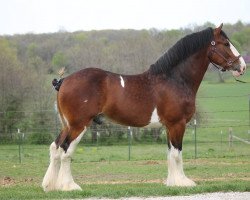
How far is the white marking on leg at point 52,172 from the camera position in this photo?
931cm

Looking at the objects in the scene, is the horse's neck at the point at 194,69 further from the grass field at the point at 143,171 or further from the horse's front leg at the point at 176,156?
the grass field at the point at 143,171

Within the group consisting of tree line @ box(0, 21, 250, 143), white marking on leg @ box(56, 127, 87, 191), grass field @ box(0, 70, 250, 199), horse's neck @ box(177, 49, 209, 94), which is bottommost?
grass field @ box(0, 70, 250, 199)

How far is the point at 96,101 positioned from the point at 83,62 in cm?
3773

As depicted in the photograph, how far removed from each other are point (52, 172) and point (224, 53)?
4.19 meters

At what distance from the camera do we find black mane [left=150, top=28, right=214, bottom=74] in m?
10.0

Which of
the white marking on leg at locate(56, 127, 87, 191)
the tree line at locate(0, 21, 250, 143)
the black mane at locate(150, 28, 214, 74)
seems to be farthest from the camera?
the tree line at locate(0, 21, 250, 143)

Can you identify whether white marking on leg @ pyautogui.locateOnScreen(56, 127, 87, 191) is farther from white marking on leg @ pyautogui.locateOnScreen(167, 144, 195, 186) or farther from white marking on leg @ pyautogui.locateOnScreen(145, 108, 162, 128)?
white marking on leg @ pyautogui.locateOnScreen(167, 144, 195, 186)

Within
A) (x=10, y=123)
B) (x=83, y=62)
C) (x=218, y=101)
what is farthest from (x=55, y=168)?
(x=218, y=101)

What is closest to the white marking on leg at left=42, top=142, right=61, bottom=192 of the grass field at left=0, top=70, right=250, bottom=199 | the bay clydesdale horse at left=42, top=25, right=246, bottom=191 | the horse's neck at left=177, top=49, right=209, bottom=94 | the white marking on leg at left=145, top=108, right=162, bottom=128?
the bay clydesdale horse at left=42, top=25, right=246, bottom=191

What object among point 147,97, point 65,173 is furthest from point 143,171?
point 65,173

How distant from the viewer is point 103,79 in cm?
962

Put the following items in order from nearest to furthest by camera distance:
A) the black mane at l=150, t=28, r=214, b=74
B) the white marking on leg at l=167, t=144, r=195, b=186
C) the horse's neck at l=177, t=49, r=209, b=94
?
the white marking on leg at l=167, t=144, r=195, b=186, the black mane at l=150, t=28, r=214, b=74, the horse's neck at l=177, t=49, r=209, b=94

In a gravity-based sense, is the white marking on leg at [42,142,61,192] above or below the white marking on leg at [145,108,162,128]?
below

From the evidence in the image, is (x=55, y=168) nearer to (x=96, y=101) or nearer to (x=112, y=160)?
(x=96, y=101)
